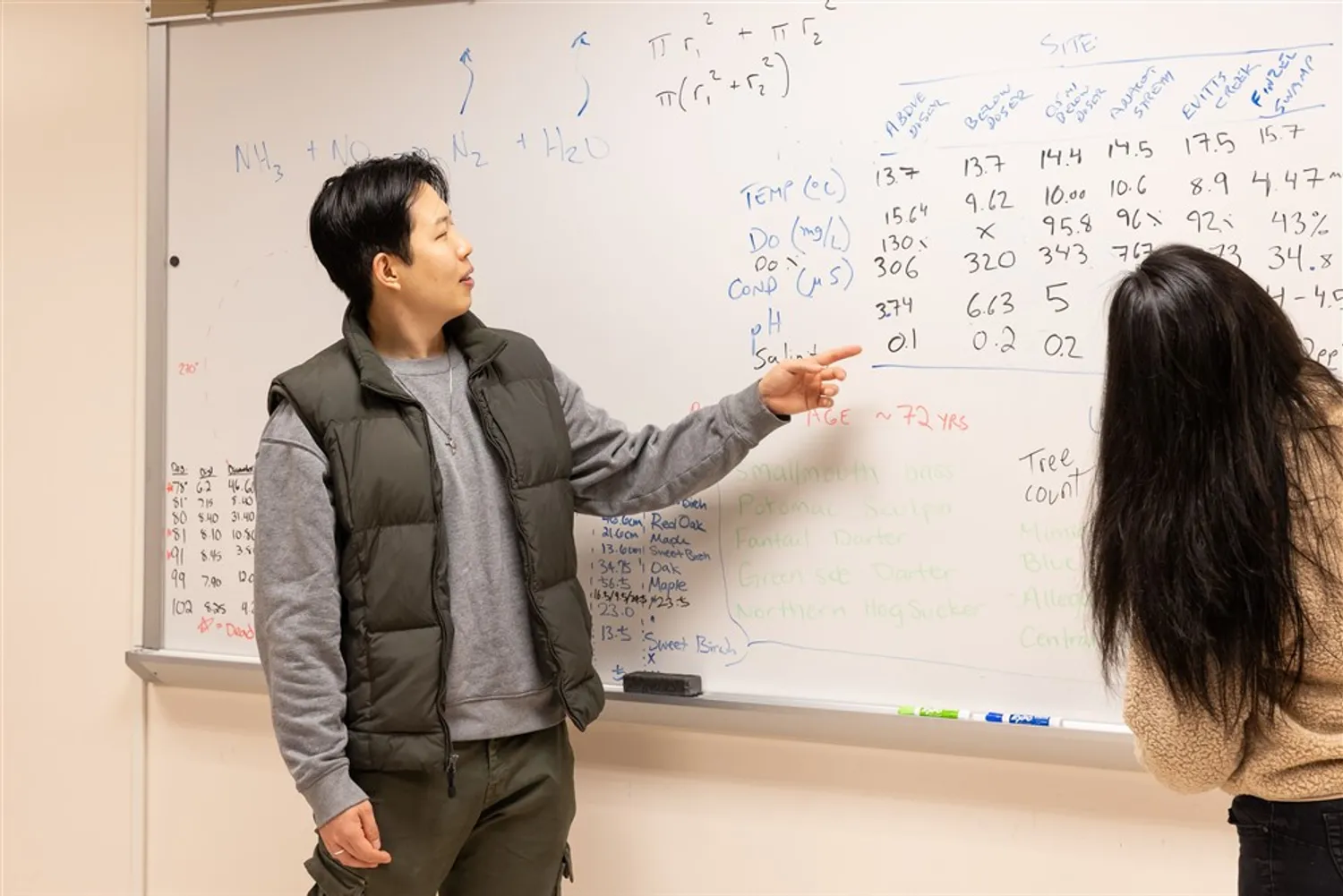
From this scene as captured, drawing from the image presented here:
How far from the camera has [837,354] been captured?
6.20ft

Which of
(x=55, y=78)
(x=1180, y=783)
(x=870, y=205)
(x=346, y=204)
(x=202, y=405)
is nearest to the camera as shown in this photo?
(x=1180, y=783)

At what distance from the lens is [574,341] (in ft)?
7.08

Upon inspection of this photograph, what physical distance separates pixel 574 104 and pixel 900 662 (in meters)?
1.10

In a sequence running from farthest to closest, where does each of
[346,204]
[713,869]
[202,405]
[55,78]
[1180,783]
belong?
[55,78] → [202,405] → [713,869] → [346,204] → [1180,783]

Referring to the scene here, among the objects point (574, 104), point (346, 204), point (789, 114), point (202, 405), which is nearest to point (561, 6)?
point (574, 104)

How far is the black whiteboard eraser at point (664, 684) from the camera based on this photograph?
6.74ft

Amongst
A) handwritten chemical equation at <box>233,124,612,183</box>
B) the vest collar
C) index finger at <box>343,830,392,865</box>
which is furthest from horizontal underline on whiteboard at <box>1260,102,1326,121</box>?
index finger at <box>343,830,392,865</box>

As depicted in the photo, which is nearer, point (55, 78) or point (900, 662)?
point (900, 662)

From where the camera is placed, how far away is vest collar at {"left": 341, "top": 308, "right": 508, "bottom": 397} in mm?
1734

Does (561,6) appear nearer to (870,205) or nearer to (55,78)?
(870,205)

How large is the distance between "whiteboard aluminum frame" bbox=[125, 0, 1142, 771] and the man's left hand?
50cm

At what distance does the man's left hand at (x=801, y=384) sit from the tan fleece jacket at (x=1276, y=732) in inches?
28.9

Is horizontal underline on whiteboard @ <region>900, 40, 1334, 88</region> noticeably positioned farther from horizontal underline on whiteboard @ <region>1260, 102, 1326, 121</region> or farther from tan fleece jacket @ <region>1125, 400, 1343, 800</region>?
tan fleece jacket @ <region>1125, 400, 1343, 800</region>

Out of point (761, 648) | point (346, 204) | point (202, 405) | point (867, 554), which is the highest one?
point (346, 204)
